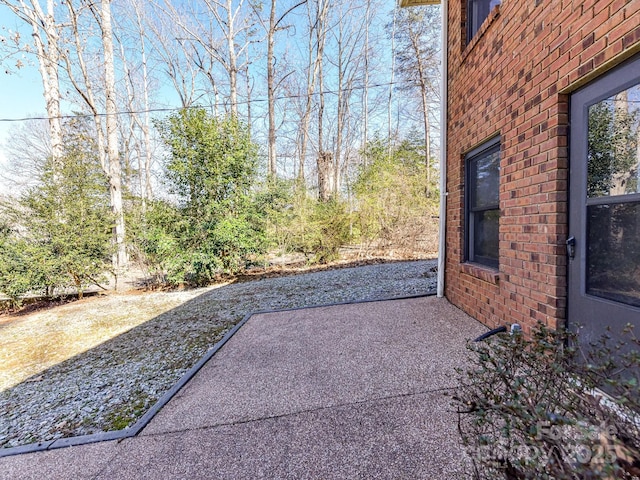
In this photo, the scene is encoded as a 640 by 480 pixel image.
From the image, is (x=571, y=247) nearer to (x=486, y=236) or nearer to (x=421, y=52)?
(x=486, y=236)

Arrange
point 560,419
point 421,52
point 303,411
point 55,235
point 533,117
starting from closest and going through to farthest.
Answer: point 560,419
point 303,411
point 533,117
point 55,235
point 421,52

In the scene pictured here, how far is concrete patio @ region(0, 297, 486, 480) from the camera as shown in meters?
1.41

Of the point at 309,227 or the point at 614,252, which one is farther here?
the point at 309,227

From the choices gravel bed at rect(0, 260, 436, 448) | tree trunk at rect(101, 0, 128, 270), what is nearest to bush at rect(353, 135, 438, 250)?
gravel bed at rect(0, 260, 436, 448)

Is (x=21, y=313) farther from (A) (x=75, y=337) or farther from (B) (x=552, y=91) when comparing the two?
(B) (x=552, y=91)

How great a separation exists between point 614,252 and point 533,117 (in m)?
1.06

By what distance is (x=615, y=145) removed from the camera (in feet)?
5.40

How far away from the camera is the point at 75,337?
164 inches

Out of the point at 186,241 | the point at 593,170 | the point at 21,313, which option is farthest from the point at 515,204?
the point at 21,313

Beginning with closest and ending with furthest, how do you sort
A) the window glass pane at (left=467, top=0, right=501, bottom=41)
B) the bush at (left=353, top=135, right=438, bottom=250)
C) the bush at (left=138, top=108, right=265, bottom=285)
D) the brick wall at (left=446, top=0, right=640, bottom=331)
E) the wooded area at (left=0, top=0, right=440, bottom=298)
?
the brick wall at (left=446, top=0, right=640, bottom=331) < the window glass pane at (left=467, top=0, right=501, bottom=41) < the wooded area at (left=0, top=0, right=440, bottom=298) < the bush at (left=138, top=108, right=265, bottom=285) < the bush at (left=353, top=135, right=438, bottom=250)

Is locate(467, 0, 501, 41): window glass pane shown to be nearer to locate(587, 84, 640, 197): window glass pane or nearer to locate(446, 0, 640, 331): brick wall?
locate(446, 0, 640, 331): brick wall

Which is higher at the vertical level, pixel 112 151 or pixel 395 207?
pixel 112 151

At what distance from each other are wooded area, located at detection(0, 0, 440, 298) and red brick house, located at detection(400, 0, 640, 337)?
5493 millimetres

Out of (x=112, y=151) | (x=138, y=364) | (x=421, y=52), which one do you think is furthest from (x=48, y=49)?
Answer: (x=421, y=52)
